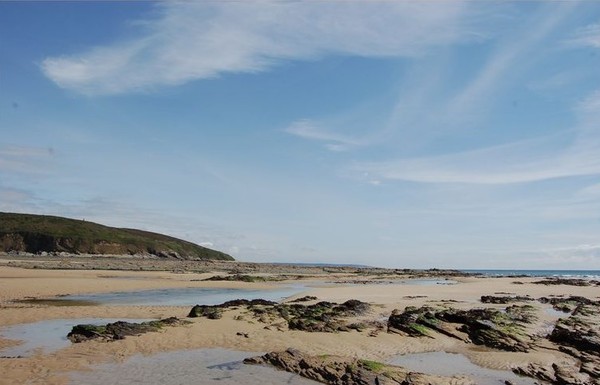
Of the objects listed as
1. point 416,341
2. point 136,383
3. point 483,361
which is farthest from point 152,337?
point 483,361

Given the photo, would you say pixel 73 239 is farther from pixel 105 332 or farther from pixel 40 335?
pixel 105 332

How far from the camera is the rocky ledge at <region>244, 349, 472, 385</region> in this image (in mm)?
16078

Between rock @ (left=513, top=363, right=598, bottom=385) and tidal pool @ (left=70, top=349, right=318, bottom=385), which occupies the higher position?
rock @ (left=513, top=363, right=598, bottom=385)

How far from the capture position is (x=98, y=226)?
171375 millimetres

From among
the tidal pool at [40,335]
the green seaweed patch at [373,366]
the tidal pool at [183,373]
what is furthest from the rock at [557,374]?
the tidal pool at [40,335]

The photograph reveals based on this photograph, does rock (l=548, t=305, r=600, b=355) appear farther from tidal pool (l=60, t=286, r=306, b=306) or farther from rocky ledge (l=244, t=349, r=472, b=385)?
tidal pool (l=60, t=286, r=306, b=306)

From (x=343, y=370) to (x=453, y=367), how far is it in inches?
210

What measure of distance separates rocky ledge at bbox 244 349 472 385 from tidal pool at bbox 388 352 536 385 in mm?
1259

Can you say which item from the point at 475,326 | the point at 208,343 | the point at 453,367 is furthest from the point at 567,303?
the point at 208,343

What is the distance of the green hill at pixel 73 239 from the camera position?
136375 mm

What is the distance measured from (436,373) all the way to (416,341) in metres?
5.75

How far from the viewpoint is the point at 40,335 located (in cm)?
2320

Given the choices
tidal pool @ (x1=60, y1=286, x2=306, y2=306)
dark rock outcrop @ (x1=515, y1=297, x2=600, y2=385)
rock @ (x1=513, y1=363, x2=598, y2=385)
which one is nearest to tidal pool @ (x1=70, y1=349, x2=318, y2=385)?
rock @ (x1=513, y1=363, x2=598, y2=385)

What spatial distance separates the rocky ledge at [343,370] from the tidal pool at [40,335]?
9.21 metres
